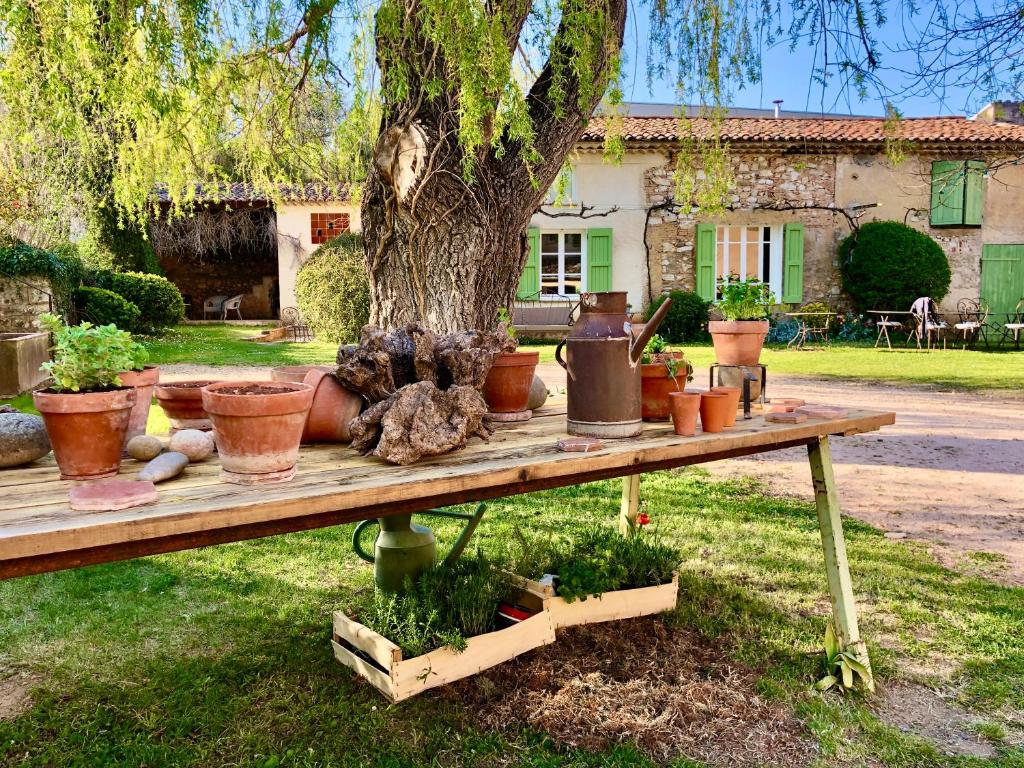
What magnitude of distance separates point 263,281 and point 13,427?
1771 centimetres

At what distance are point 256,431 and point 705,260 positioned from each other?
13.8 metres

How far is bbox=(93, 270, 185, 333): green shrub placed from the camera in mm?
12656

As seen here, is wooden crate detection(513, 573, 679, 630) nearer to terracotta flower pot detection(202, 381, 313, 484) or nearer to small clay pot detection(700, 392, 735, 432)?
small clay pot detection(700, 392, 735, 432)

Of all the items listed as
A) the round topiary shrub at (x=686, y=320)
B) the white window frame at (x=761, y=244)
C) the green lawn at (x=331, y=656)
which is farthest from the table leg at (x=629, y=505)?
the white window frame at (x=761, y=244)

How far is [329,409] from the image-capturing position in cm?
189

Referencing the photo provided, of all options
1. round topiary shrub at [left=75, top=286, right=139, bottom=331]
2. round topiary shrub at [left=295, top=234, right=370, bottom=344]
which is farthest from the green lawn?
round topiary shrub at [left=75, top=286, right=139, bottom=331]

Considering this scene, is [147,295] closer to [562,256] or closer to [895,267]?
[562,256]

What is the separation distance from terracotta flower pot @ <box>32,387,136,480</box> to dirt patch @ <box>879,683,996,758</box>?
2.05m

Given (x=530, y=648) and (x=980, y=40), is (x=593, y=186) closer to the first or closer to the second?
(x=980, y=40)

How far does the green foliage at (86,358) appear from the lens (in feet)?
4.95

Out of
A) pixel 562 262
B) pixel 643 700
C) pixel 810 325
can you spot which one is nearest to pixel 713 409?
pixel 643 700

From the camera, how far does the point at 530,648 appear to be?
2373 millimetres

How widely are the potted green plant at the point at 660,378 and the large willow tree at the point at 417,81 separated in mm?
1125

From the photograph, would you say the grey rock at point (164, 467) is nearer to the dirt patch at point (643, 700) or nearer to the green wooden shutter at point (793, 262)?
the dirt patch at point (643, 700)
